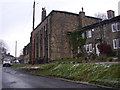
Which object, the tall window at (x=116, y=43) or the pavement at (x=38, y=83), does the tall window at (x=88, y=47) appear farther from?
the pavement at (x=38, y=83)

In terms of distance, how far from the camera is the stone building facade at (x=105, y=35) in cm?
2931

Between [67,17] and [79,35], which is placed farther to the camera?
[67,17]

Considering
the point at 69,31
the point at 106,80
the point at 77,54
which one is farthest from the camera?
the point at 69,31

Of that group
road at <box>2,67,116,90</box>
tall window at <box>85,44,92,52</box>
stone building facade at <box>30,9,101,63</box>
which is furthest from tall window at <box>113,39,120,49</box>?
road at <box>2,67,116,90</box>

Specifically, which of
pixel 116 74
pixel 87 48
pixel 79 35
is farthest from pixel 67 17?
pixel 116 74

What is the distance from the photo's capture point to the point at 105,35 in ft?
104

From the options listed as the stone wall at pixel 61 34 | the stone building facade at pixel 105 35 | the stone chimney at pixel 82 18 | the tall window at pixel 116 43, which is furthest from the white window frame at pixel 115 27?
the stone wall at pixel 61 34

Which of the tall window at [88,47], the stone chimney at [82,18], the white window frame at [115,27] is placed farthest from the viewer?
the stone chimney at [82,18]

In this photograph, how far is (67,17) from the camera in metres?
41.0

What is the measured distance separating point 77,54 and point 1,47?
7218 centimetres

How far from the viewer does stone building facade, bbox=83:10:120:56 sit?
29.3m

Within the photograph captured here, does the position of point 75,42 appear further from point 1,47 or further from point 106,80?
point 1,47

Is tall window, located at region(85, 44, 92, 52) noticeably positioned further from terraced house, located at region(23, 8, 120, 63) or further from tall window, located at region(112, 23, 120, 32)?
tall window, located at region(112, 23, 120, 32)

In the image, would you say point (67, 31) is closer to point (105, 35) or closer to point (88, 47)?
point (88, 47)
